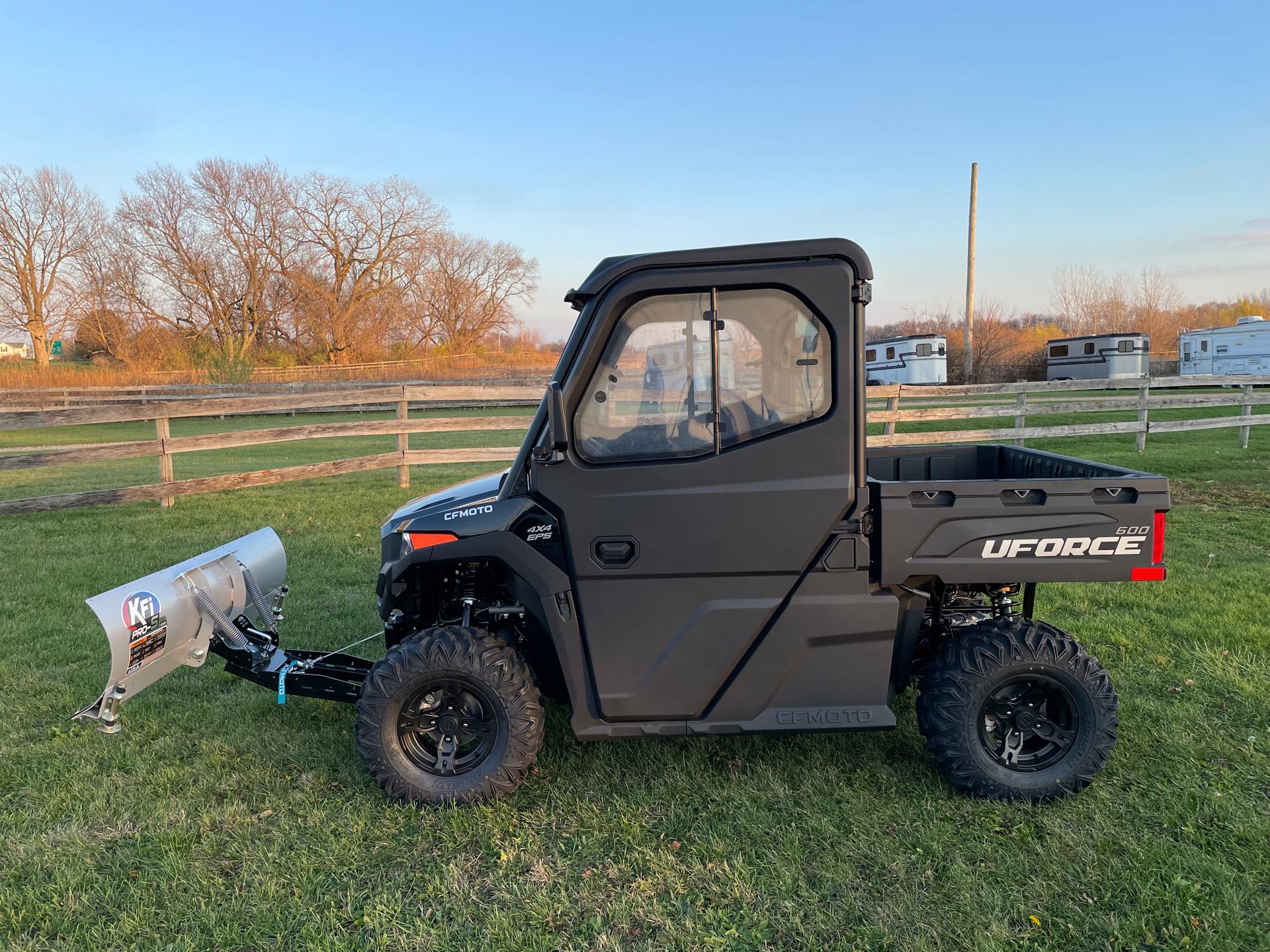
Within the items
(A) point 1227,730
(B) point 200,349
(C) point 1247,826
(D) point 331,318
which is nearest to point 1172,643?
(A) point 1227,730

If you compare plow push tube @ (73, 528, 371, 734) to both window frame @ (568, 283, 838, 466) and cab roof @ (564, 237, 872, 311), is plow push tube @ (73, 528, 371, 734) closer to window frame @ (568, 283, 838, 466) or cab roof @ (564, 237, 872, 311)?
window frame @ (568, 283, 838, 466)

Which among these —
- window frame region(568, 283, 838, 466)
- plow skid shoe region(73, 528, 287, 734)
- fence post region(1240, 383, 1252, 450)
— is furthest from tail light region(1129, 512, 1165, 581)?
fence post region(1240, 383, 1252, 450)

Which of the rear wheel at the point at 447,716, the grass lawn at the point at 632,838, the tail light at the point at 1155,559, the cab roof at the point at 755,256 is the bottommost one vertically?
the grass lawn at the point at 632,838

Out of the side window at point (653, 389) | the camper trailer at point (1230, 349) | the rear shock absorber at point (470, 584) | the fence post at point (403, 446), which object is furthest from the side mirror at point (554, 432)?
the camper trailer at point (1230, 349)

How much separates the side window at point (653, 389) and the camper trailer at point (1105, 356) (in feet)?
104

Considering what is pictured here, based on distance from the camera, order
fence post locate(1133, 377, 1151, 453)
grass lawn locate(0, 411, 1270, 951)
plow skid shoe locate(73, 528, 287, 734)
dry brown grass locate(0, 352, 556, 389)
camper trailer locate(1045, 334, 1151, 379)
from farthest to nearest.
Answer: dry brown grass locate(0, 352, 556, 389) < camper trailer locate(1045, 334, 1151, 379) < fence post locate(1133, 377, 1151, 453) < plow skid shoe locate(73, 528, 287, 734) < grass lawn locate(0, 411, 1270, 951)

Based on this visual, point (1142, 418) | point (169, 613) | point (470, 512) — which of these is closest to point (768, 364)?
point (470, 512)

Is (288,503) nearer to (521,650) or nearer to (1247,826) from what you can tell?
(521,650)

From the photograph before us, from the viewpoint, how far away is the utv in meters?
3.10

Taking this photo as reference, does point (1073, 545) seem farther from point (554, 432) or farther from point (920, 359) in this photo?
point (920, 359)

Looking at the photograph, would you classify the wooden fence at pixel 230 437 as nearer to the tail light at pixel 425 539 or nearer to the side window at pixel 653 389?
the tail light at pixel 425 539

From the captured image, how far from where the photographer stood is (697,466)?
312 centimetres

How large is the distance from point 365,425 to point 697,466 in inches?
325

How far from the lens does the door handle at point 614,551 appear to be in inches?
125
